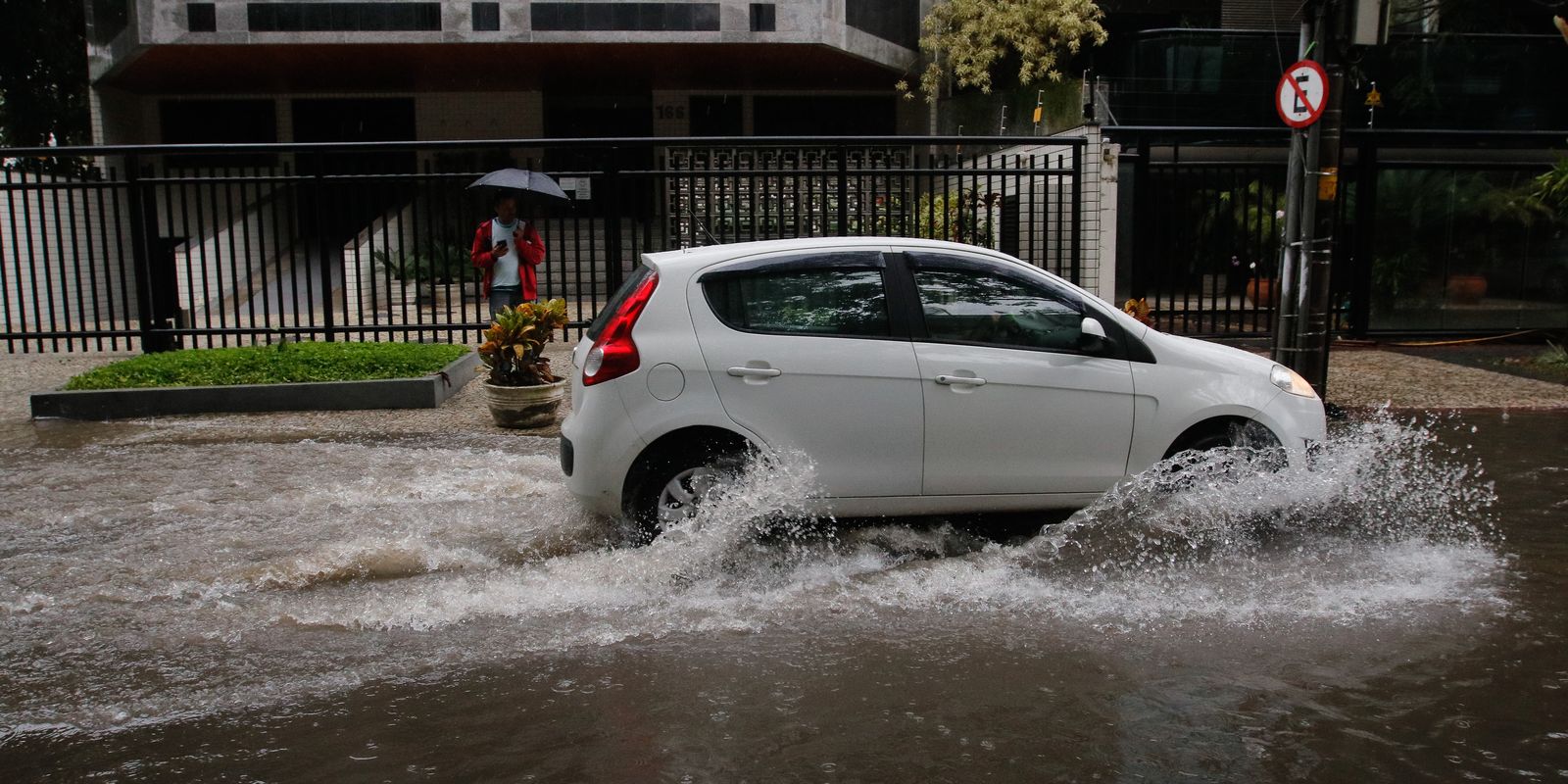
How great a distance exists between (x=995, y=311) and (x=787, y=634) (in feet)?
7.03

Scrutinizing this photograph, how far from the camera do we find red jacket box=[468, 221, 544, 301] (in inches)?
455

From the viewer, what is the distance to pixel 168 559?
237 inches

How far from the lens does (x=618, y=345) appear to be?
5949mm

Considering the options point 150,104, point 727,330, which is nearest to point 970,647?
point 727,330

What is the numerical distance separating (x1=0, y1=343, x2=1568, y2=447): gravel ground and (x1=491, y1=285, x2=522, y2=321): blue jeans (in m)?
0.75

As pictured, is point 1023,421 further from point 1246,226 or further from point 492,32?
point 492,32

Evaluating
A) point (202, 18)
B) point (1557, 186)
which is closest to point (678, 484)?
point (1557, 186)

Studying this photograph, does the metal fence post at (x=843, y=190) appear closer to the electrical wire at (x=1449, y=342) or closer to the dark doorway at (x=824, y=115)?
the electrical wire at (x=1449, y=342)

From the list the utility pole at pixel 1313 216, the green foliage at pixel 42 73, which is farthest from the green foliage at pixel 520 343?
the green foliage at pixel 42 73

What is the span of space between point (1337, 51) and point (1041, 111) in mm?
11807

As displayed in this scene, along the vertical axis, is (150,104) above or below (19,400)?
above

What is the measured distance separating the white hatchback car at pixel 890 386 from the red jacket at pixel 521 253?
214 inches

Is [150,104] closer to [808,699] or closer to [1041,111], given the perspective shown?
[1041,111]

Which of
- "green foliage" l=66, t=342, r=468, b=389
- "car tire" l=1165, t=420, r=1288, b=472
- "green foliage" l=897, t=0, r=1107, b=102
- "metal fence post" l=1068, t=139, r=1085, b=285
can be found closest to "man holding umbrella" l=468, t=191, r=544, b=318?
"green foliage" l=66, t=342, r=468, b=389
